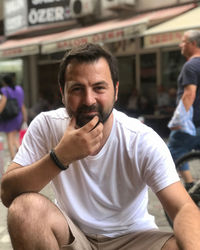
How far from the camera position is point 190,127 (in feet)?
12.4

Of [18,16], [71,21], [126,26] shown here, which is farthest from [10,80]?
[18,16]

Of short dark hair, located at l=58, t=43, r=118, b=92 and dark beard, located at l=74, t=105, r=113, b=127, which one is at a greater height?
short dark hair, located at l=58, t=43, r=118, b=92

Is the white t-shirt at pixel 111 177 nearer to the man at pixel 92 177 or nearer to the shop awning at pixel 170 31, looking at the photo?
the man at pixel 92 177

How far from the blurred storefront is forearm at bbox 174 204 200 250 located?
20.7 feet

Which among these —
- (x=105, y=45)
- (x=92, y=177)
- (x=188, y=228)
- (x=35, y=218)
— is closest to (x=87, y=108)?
(x=92, y=177)

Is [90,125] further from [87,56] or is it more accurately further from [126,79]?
[126,79]

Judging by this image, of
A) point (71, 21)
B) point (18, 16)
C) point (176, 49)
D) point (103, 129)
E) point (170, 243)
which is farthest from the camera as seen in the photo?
point (18, 16)

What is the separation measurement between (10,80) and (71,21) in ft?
21.9

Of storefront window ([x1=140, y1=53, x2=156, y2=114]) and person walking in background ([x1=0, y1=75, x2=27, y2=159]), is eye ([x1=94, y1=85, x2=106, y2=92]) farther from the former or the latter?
storefront window ([x1=140, y1=53, x2=156, y2=114])

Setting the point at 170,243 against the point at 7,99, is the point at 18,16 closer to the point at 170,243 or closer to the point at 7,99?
the point at 7,99

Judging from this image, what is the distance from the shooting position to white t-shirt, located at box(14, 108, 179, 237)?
1983 millimetres

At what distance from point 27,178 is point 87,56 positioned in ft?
2.18

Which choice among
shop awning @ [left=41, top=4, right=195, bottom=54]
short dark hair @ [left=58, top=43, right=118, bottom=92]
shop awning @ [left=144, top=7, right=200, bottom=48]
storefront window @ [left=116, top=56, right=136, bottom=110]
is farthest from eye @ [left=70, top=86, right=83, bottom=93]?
storefront window @ [left=116, top=56, right=136, bottom=110]

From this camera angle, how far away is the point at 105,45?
36.8ft
